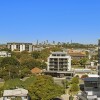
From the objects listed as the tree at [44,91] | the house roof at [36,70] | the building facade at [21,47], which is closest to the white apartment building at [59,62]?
the house roof at [36,70]

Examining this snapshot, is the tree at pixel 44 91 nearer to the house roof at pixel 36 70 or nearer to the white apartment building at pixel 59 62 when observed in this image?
the white apartment building at pixel 59 62

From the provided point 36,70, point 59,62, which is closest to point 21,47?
point 36,70

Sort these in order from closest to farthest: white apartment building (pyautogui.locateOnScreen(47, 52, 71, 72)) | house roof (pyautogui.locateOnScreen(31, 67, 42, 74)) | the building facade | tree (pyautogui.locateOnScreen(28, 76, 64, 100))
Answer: tree (pyautogui.locateOnScreen(28, 76, 64, 100))
white apartment building (pyautogui.locateOnScreen(47, 52, 71, 72))
house roof (pyautogui.locateOnScreen(31, 67, 42, 74))
the building facade

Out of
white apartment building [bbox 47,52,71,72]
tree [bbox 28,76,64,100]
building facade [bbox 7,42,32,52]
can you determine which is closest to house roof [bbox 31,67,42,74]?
white apartment building [bbox 47,52,71,72]

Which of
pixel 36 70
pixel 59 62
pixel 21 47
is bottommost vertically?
pixel 36 70

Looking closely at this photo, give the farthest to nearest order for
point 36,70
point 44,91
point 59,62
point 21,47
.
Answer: point 21,47, point 36,70, point 59,62, point 44,91

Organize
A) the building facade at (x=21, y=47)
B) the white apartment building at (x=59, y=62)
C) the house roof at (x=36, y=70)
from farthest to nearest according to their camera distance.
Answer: the building facade at (x=21, y=47)
the house roof at (x=36, y=70)
the white apartment building at (x=59, y=62)

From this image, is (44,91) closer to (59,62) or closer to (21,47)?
(59,62)

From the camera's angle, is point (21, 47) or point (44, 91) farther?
point (21, 47)

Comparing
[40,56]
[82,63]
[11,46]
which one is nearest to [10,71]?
[82,63]

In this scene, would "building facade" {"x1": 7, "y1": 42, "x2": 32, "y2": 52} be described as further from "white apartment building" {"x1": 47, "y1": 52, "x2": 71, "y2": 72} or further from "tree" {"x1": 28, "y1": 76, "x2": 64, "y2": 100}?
"tree" {"x1": 28, "y1": 76, "x2": 64, "y2": 100}

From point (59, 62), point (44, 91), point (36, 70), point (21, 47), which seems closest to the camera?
point (44, 91)
